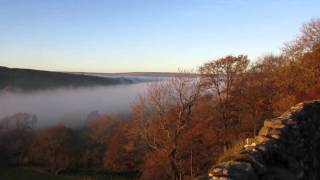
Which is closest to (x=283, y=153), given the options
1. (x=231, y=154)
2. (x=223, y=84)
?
(x=231, y=154)

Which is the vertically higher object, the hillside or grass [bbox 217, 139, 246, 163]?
grass [bbox 217, 139, 246, 163]

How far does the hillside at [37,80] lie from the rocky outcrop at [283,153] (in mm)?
141614

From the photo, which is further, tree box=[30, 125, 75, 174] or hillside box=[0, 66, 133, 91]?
hillside box=[0, 66, 133, 91]

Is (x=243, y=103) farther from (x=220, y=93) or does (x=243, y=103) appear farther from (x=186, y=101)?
(x=186, y=101)

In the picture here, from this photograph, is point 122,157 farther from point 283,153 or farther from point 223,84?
point 283,153

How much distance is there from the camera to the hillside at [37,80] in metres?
146

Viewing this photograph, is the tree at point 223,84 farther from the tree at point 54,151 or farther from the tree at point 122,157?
the tree at point 54,151

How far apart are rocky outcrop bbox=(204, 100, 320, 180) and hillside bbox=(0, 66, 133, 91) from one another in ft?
465

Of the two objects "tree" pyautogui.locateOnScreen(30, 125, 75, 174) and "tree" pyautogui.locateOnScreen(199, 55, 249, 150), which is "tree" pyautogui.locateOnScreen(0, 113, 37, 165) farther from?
"tree" pyautogui.locateOnScreen(199, 55, 249, 150)

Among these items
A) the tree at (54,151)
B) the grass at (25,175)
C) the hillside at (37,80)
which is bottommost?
the grass at (25,175)

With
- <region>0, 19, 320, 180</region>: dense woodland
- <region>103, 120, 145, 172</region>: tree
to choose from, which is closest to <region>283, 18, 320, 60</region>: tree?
<region>0, 19, 320, 180</region>: dense woodland

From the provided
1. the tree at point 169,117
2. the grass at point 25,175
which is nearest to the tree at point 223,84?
the tree at point 169,117

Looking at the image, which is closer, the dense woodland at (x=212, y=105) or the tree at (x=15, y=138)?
the dense woodland at (x=212, y=105)

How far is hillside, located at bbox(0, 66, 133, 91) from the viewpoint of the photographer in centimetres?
14612
